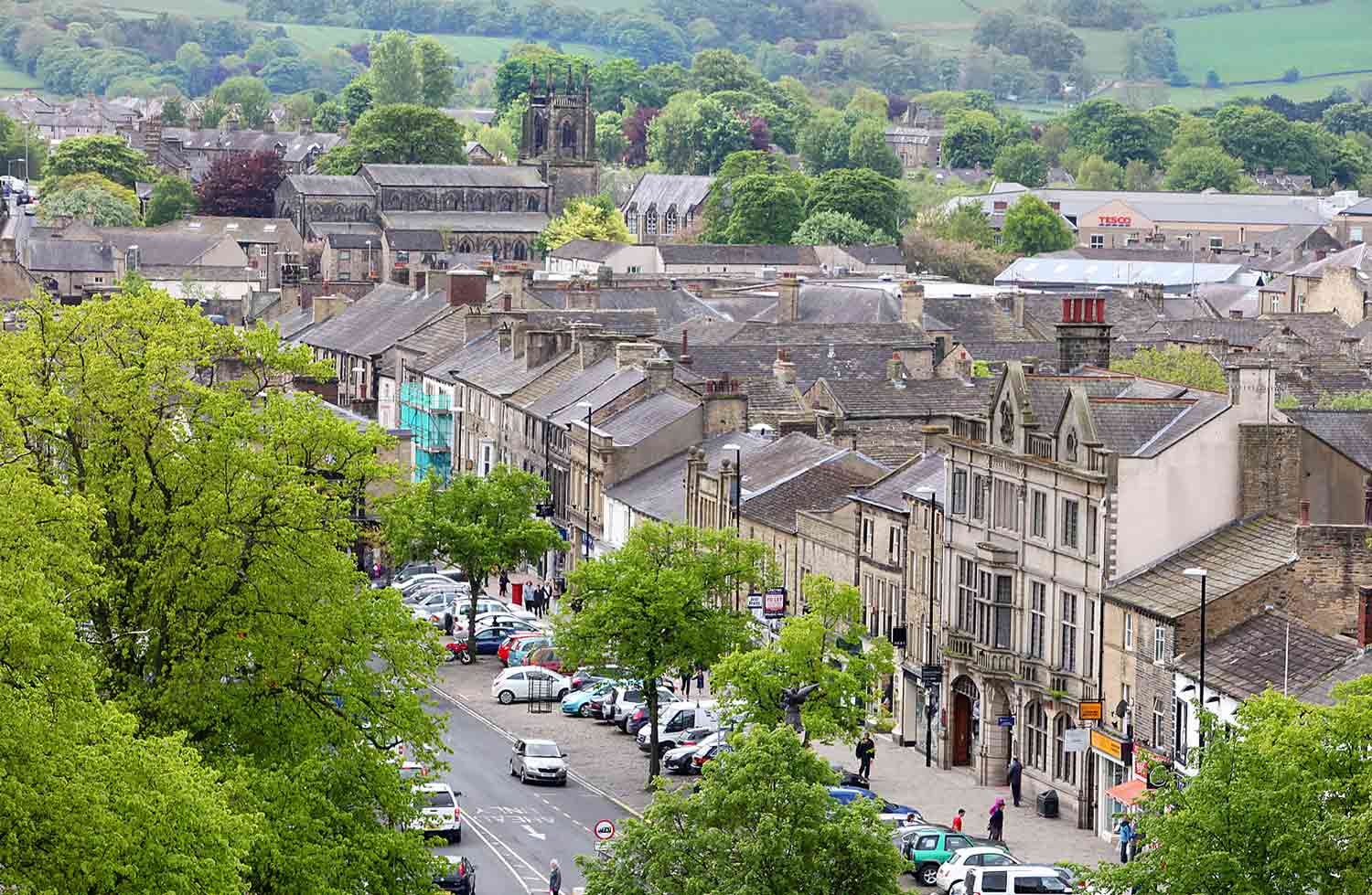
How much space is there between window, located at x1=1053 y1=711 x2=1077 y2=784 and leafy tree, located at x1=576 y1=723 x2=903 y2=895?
21292 millimetres

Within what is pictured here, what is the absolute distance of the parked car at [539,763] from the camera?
73.8m

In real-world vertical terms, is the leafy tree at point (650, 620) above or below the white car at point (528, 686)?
above

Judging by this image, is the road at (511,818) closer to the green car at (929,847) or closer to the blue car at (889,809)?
the blue car at (889,809)

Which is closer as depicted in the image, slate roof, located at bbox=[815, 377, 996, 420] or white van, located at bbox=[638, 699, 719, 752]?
white van, located at bbox=[638, 699, 719, 752]

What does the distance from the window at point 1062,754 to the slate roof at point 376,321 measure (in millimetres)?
75229

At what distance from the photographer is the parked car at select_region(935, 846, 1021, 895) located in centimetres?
6038

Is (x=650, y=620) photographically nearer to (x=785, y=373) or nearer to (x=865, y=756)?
(x=865, y=756)

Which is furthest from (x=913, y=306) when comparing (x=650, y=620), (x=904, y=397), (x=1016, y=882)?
(x=1016, y=882)

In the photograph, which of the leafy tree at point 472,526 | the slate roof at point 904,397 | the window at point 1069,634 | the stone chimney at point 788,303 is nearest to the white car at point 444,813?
the window at point 1069,634

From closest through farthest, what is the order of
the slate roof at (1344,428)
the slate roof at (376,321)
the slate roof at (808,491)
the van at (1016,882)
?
the van at (1016,882) < the slate roof at (1344,428) < the slate roof at (808,491) < the slate roof at (376,321)

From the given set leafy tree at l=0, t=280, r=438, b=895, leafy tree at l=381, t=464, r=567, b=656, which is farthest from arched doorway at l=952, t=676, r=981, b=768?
leafy tree at l=381, t=464, r=567, b=656

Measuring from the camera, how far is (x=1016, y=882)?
5906cm

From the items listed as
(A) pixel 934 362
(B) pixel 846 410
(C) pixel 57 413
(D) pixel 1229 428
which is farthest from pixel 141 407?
(A) pixel 934 362

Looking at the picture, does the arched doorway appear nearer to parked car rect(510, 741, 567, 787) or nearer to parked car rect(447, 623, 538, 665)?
parked car rect(510, 741, 567, 787)
